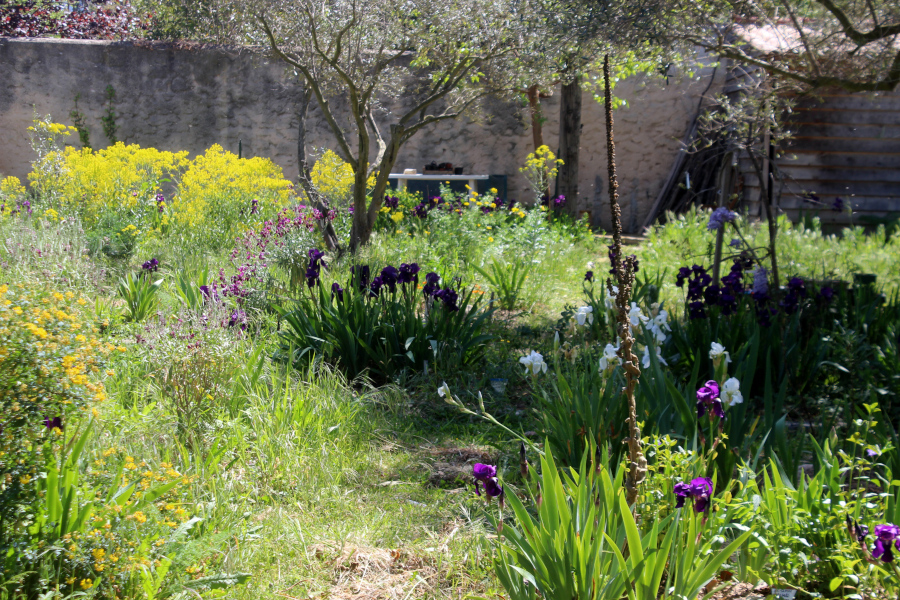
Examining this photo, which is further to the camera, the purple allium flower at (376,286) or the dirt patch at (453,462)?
the purple allium flower at (376,286)

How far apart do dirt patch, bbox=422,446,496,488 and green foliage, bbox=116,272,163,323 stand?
2.39 meters

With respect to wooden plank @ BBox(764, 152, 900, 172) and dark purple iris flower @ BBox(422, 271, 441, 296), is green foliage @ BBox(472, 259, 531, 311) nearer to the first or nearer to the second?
dark purple iris flower @ BBox(422, 271, 441, 296)

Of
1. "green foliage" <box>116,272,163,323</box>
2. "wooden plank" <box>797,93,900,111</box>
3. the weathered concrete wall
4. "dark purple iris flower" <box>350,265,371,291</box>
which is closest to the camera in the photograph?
"dark purple iris flower" <box>350,265,371,291</box>

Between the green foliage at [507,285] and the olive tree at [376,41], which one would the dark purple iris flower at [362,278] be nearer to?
the green foliage at [507,285]

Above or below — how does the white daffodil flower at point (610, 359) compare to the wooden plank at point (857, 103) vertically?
below

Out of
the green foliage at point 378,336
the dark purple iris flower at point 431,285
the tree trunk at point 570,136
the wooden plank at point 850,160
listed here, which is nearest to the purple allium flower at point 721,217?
the green foliage at point 378,336

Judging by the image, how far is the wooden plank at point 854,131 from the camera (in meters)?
8.93

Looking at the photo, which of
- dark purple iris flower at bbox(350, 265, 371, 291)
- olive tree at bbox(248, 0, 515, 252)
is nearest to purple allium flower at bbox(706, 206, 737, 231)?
dark purple iris flower at bbox(350, 265, 371, 291)

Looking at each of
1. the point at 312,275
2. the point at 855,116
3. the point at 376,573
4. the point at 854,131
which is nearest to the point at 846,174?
the point at 854,131

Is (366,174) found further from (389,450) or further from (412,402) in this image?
(389,450)

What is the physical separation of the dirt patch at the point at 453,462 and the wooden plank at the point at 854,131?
792 cm

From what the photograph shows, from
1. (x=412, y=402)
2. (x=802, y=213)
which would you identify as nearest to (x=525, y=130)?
(x=802, y=213)

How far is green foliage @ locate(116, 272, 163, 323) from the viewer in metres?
4.40

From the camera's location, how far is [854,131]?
8.94 meters
